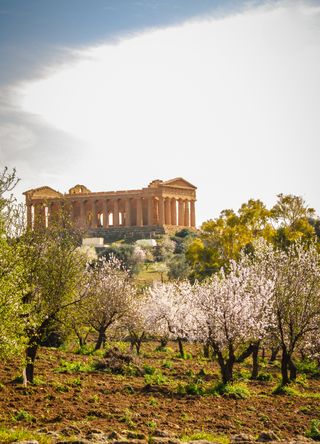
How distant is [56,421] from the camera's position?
19.0 m

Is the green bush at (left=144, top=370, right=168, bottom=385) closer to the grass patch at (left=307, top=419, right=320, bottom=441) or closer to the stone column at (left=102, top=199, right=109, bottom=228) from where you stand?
the grass patch at (left=307, top=419, right=320, bottom=441)

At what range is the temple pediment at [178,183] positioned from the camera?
451 feet

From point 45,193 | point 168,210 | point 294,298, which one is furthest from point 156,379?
point 45,193

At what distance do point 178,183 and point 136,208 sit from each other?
11.7m

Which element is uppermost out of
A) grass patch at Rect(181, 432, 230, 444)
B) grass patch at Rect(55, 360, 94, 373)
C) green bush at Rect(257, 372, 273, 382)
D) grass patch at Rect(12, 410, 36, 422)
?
grass patch at Rect(12, 410, 36, 422)

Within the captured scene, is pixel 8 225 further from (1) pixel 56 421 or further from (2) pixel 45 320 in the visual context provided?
(1) pixel 56 421

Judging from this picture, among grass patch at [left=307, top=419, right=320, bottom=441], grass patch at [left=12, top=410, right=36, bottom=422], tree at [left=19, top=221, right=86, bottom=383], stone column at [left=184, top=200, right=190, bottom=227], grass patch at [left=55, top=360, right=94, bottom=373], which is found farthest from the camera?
stone column at [left=184, top=200, right=190, bottom=227]

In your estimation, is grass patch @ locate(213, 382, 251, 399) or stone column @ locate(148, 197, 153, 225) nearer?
grass patch @ locate(213, 382, 251, 399)

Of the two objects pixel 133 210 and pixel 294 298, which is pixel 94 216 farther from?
pixel 294 298

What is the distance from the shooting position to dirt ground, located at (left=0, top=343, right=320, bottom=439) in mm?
19109

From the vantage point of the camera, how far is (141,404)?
22750mm

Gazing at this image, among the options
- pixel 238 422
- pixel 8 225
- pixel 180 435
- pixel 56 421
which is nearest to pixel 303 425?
pixel 238 422

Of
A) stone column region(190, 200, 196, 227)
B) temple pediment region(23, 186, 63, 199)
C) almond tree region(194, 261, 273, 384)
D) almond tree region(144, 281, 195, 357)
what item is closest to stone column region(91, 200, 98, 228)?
temple pediment region(23, 186, 63, 199)

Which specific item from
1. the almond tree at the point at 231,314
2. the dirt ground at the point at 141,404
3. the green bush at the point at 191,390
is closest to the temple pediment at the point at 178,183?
the dirt ground at the point at 141,404
